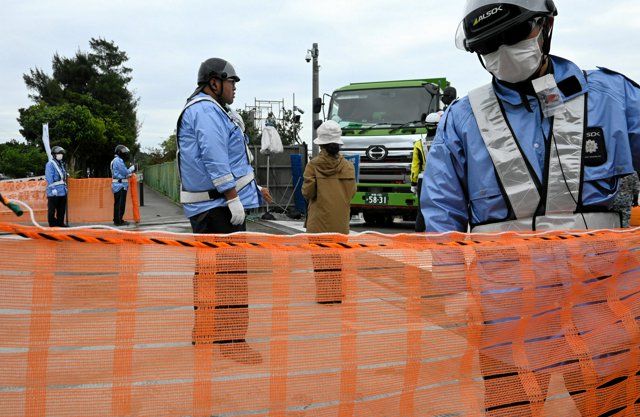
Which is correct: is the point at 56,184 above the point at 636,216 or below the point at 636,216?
above

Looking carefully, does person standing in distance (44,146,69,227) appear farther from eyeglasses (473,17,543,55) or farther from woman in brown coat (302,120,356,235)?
eyeglasses (473,17,543,55)

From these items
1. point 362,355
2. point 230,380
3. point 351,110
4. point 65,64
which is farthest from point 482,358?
point 65,64

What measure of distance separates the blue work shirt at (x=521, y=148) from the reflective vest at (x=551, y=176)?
0.09 ft

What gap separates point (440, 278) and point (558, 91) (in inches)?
31.6

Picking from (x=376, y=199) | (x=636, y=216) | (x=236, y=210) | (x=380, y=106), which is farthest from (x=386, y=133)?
(x=636, y=216)

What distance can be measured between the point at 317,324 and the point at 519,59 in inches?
47.1

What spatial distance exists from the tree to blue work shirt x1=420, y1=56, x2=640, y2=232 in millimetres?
35839

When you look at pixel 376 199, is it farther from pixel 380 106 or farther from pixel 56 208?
pixel 56 208

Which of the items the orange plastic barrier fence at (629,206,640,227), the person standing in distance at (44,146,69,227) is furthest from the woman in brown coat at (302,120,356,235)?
the person standing in distance at (44,146,69,227)

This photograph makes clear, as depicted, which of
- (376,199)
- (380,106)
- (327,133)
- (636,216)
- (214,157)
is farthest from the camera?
(380,106)

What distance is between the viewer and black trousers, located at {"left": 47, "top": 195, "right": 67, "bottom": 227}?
11993 millimetres

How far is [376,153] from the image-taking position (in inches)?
450

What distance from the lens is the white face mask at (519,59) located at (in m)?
2.05

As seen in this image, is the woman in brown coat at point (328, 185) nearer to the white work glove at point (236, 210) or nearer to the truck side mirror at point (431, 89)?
the white work glove at point (236, 210)
